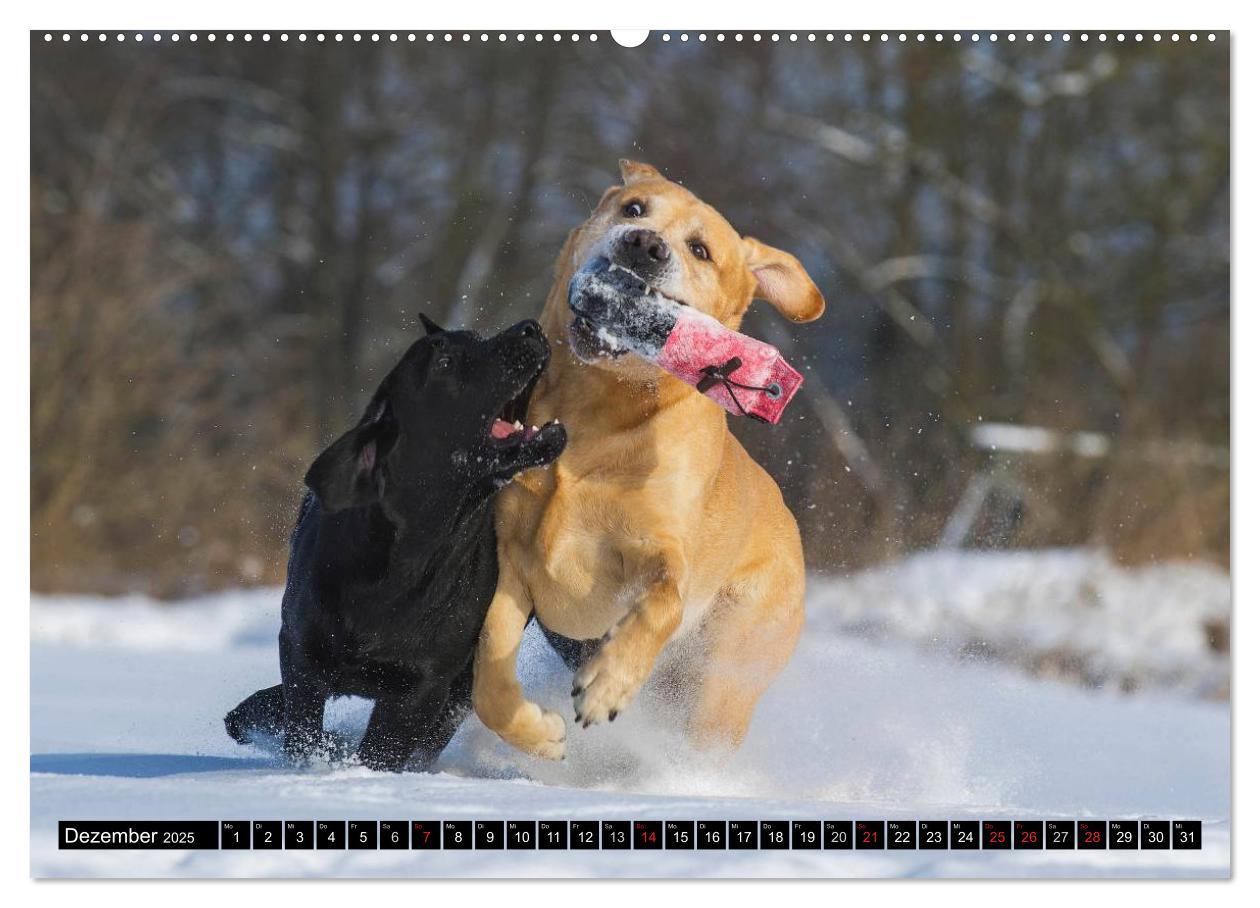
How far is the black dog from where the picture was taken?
3.80 m

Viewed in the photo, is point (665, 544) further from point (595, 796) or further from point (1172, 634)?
point (1172, 634)

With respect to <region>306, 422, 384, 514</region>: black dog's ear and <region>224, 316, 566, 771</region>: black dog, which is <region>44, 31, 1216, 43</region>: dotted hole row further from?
<region>306, 422, 384, 514</region>: black dog's ear

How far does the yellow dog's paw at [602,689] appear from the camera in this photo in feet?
11.8

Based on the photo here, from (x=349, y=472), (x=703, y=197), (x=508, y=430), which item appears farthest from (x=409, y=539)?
(x=703, y=197)

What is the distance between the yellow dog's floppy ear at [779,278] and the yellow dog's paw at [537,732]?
1.30 m

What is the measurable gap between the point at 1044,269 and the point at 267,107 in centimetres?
495

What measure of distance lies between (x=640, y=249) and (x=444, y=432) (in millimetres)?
660

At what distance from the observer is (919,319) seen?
9.59 meters

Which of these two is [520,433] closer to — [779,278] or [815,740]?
[779,278]

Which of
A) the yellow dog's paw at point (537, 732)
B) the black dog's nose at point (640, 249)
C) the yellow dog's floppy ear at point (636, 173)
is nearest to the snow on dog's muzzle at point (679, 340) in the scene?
the black dog's nose at point (640, 249)

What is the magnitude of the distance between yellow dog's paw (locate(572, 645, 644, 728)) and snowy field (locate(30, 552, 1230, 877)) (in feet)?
0.63

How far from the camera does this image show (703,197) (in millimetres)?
7941

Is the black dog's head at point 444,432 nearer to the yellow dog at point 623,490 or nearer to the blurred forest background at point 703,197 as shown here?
the yellow dog at point 623,490

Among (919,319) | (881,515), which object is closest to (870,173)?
(919,319)
